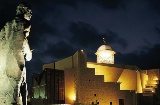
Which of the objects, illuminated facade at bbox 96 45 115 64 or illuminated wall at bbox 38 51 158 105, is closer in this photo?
illuminated wall at bbox 38 51 158 105

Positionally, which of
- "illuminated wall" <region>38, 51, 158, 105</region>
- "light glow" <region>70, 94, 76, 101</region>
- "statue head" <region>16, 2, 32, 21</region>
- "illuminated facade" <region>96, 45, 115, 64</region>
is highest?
"illuminated facade" <region>96, 45, 115, 64</region>

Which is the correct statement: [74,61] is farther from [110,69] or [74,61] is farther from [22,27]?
[22,27]

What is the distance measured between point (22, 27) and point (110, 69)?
24842 mm

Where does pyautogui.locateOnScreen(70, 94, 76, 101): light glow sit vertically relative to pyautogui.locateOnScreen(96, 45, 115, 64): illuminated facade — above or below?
below

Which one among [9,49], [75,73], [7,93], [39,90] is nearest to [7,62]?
[9,49]

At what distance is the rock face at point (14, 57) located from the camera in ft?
19.2

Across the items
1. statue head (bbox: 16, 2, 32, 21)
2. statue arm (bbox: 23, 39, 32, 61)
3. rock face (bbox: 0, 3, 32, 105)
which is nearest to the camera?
rock face (bbox: 0, 3, 32, 105)

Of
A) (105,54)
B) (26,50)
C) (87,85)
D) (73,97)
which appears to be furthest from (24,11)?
(105,54)

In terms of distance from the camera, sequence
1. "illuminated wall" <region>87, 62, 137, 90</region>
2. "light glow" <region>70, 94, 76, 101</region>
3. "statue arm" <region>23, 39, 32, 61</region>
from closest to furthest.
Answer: "statue arm" <region>23, 39, 32, 61</region>
"light glow" <region>70, 94, 76, 101</region>
"illuminated wall" <region>87, 62, 137, 90</region>

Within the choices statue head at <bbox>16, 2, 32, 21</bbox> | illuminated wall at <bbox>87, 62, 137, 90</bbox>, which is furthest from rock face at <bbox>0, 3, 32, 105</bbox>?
illuminated wall at <bbox>87, 62, 137, 90</bbox>

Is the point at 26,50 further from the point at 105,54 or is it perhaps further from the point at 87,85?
the point at 105,54

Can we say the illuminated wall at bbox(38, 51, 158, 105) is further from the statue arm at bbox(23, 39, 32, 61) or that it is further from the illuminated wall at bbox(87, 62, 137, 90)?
the statue arm at bbox(23, 39, 32, 61)

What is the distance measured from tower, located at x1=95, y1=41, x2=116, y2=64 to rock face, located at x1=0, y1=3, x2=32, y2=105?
2638 cm

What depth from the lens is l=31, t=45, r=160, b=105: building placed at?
25.4 metres
